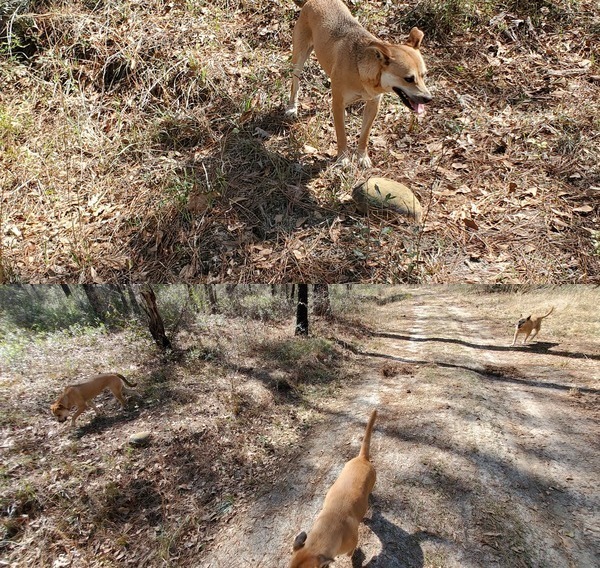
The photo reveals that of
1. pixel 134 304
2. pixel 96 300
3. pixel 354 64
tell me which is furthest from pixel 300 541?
pixel 354 64

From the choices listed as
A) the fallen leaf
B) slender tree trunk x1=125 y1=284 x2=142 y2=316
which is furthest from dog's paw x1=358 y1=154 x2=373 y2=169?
slender tree trunk x1=125 y1=284 x2=142 y2=316

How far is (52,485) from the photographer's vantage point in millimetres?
2717

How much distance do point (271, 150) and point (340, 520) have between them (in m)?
4.02

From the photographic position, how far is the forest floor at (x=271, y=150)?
416 centimetres

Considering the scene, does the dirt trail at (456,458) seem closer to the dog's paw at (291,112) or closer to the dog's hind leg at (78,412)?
the dog's hind leg at (78,412)

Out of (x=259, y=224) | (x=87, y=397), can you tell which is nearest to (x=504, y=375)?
(x=259, y=224)

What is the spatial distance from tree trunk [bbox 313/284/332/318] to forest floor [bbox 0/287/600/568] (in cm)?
19

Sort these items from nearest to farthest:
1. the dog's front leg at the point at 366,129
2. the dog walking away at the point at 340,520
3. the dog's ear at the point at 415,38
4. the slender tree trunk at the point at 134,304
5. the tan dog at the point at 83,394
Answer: the dog walking away at the point at 340,520, the tan dog at the point at 83,394, the slender tree trunk at the point at 134,304, the dog's ear at the point at 415,38, the dog's front leg at the point at 366,129

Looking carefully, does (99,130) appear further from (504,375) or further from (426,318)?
(504,375)

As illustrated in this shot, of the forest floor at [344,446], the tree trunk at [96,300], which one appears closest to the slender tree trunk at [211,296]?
the forest floor at [344,446]

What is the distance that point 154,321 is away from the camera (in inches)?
148

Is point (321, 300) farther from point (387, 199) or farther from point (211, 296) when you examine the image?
point (387, 199)

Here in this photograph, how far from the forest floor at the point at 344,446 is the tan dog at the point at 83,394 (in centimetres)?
10

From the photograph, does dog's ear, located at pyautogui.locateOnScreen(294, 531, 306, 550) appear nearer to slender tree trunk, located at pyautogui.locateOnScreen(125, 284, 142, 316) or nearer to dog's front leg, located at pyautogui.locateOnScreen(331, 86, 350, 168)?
slender tree trunk, located at pyautogui.locateOnScreen(125, 284, 142, 316)
